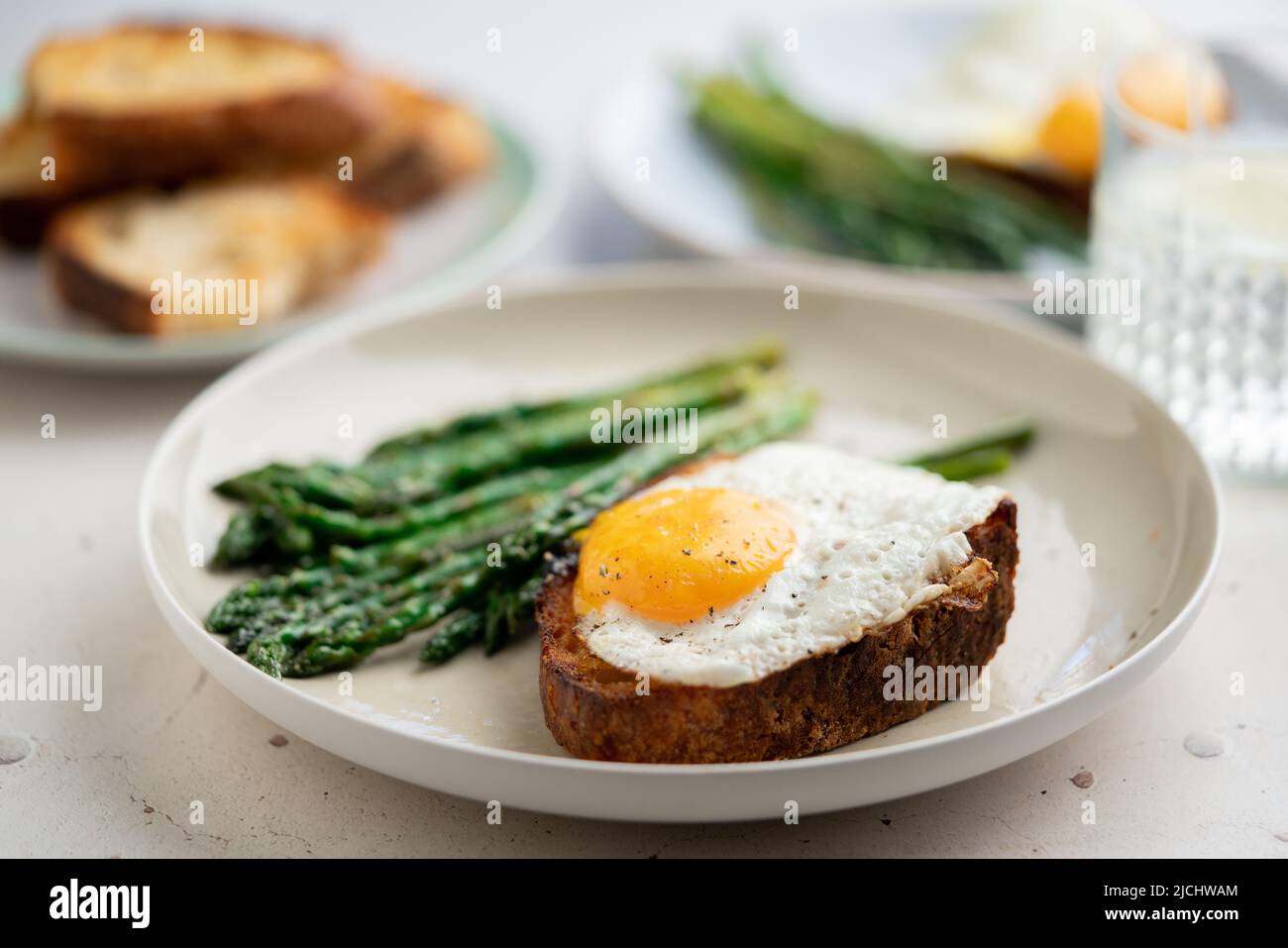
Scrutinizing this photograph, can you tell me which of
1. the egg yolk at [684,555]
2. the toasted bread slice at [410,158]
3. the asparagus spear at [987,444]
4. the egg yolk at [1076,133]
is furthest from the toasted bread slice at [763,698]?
the toasted bread slice at [410,158]

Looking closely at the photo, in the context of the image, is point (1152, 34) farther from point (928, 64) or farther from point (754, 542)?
point (754, 542)

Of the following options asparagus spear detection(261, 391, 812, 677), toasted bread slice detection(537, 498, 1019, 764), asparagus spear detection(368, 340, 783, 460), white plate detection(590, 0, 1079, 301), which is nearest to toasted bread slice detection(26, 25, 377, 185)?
white plate detection(590, 0, 1079, 301)

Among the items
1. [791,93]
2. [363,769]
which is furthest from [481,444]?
[791,93]

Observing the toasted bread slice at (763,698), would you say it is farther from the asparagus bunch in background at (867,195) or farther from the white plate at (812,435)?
the asparagus bunch in background at (867,195)

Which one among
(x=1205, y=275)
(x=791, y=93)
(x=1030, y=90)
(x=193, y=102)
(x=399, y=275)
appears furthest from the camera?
(x=791, y=93)

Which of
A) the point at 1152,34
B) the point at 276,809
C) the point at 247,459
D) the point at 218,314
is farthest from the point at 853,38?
the point at 276,809

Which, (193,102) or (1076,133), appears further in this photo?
(1076,133)

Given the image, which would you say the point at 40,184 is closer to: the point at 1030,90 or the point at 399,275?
the point at 399,275

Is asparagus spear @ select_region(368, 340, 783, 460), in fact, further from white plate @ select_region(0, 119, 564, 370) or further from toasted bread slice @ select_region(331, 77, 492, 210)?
toasted bread slice @ select_region(331, 77, 492, 210)
